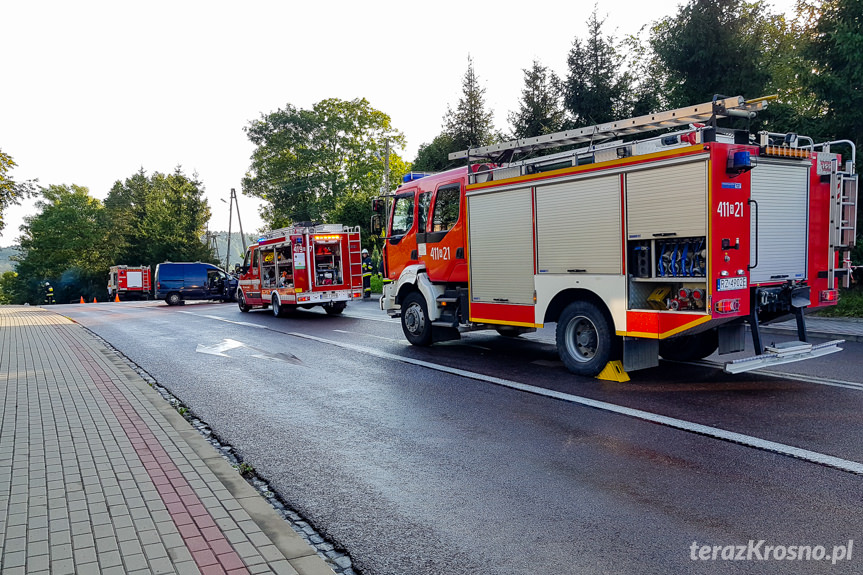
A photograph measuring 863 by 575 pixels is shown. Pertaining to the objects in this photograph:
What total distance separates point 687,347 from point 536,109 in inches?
874

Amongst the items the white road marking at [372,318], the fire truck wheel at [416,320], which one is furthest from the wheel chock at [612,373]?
the white road marking at [372,318]

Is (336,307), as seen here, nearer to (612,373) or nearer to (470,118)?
(612,373)

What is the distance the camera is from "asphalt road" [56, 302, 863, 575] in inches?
146

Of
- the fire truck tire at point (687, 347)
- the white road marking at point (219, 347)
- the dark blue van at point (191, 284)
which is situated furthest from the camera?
the dark blue van at point (191, 284)

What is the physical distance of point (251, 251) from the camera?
2347 centimetres

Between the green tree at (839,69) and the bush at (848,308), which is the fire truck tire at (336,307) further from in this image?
the green tree at (839,69)

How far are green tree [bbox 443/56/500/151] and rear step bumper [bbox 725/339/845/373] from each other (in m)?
31.3

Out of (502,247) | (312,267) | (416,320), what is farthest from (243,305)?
(502,247)

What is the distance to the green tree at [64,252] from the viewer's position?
7056 centimetres

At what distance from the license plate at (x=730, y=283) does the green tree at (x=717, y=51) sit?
1393 centimetres

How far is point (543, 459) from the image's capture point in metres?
5.27

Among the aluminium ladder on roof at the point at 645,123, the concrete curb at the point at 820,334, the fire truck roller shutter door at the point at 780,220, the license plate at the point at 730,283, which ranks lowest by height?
the concrete curb at the point at 820,334

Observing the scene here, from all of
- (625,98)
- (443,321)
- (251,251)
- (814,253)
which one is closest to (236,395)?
(443,321)

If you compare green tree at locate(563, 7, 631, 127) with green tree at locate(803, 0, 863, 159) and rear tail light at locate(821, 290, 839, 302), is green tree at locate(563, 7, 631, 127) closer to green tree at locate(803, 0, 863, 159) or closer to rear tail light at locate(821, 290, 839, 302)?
green tree at locate(803, 0, 863, 159)
